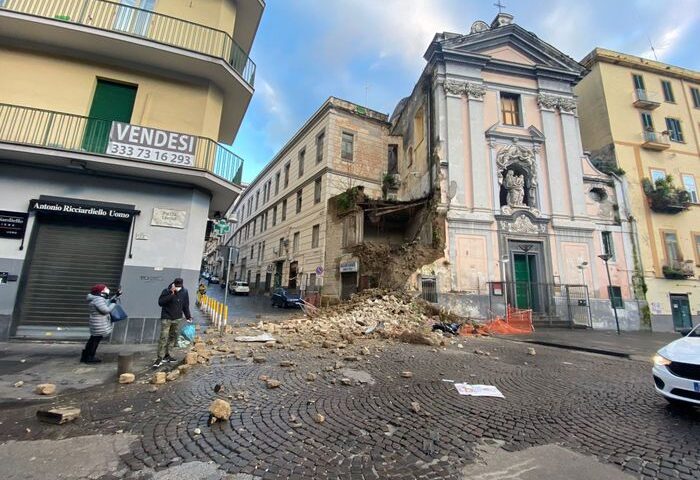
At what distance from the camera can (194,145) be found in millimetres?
8859

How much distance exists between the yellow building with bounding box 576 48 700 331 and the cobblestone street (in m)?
18.2

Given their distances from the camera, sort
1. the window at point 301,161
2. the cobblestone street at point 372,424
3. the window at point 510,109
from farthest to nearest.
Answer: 1. the window at point 301,161
2. the window at point 510,109
3. the cobblestone street at point 372,424

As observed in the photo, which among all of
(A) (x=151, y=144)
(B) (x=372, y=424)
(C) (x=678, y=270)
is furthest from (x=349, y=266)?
(C) (x=678, y=270)

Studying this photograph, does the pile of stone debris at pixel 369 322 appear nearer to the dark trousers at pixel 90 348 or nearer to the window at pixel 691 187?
A: the dark trousers at pixel 90 348

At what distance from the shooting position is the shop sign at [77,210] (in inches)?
312

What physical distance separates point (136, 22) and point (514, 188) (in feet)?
60.8

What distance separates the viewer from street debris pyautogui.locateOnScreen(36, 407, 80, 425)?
361 centimetres

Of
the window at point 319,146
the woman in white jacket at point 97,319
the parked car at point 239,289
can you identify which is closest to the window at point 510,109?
the window at point 319,146

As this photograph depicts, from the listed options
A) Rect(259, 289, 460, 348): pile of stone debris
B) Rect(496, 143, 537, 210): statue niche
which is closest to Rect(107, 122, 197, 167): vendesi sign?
Rect(259, 289, 460, 348): pile of stone debris

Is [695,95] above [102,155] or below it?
above

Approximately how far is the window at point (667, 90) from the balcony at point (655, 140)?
11.8 feet

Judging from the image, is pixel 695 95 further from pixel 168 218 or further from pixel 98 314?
pixel 98 314

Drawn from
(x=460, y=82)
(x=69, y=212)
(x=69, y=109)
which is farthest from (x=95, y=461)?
(x=460, y=82)

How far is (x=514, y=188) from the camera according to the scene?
60.6ft
